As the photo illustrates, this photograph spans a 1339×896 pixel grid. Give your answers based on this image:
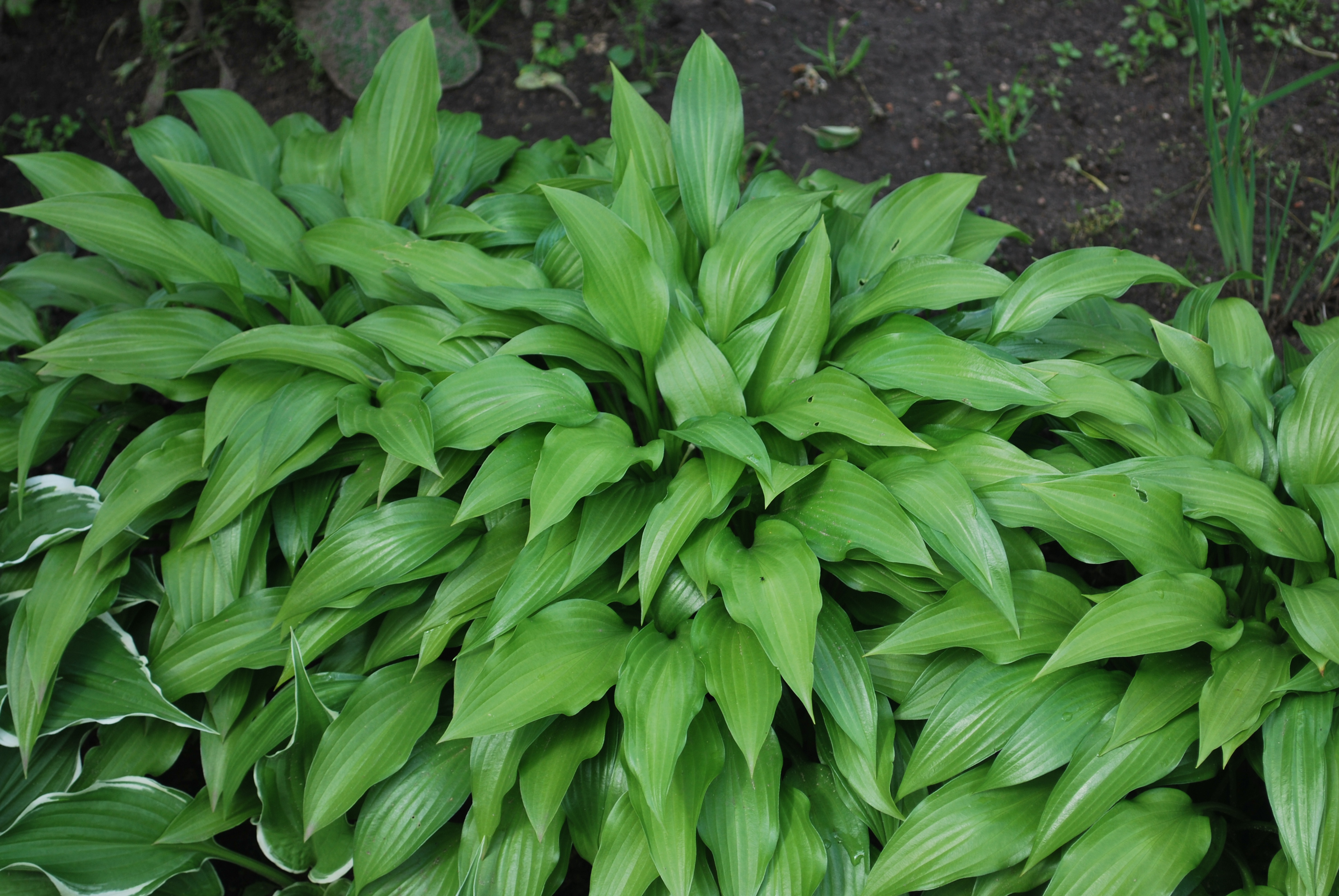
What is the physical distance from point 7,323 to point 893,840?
7.50 feet

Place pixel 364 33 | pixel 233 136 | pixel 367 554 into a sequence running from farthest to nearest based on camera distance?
pixel 364 33 → pixel 233 136 → pixel 367 554

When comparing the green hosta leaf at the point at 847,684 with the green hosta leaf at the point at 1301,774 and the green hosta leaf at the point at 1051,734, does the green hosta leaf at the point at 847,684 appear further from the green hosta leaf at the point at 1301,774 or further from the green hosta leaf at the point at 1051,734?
the green hosta leaf at the point at 1301,774

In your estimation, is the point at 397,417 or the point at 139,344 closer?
the point at 397,417

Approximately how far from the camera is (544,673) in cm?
162

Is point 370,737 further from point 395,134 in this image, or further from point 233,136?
point 233,136

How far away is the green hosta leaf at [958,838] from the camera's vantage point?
159cm

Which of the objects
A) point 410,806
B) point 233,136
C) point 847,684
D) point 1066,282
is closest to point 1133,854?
point 847,684

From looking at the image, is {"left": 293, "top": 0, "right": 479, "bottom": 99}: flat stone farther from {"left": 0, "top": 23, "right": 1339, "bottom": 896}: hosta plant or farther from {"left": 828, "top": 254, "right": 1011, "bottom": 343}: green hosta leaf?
{"left": 828, "top": 254, "right": 1011, "bottom": 343}: green hosta leaf

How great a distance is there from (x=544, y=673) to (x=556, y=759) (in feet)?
0.64

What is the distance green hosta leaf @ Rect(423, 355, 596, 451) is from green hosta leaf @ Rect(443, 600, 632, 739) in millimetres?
362

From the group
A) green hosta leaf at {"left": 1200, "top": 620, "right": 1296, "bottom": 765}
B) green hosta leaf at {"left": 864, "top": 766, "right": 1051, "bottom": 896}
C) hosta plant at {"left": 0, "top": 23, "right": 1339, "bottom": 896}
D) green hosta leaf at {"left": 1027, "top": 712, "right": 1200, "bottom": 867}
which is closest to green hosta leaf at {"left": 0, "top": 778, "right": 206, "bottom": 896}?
hosta plant at {"left": 0, "top": 23, "right": 1339, "bottom": 896}

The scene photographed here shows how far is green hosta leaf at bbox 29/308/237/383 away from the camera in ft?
6.48

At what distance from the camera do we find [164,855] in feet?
6.03

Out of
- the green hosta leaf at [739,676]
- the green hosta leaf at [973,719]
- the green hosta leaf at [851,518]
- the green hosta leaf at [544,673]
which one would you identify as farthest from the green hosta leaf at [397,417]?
the green hosta leaf at [973,719]
